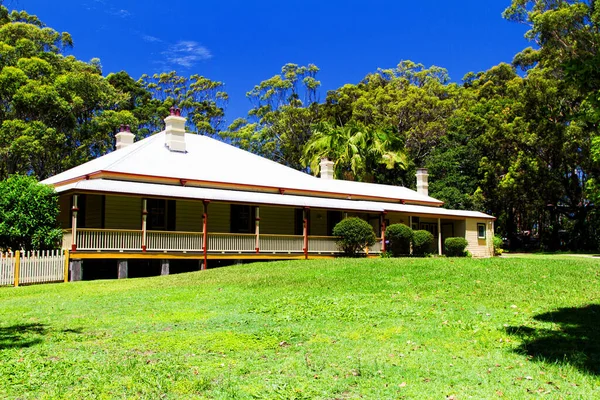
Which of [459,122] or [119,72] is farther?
[119,72]

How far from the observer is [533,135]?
3703cm

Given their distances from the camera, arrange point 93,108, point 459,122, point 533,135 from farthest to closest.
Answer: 1. point 459,122
2. point 93,108
3. point 533,135

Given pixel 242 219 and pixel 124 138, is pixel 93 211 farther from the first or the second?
pixel 124 138

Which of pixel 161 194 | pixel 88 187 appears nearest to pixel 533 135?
pixel 161 194

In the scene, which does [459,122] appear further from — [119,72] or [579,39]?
[119,72]

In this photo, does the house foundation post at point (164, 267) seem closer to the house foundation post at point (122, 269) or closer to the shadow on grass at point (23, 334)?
the house foundation post at point (122, 269)

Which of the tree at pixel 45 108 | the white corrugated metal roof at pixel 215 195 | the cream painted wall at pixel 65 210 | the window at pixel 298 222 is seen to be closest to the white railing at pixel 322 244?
the white corrugated metal roof at pixel 215 195

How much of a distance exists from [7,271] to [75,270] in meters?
2.22

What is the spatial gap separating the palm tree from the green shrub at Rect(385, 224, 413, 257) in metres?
11.8

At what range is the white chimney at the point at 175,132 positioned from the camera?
2655 centimetres

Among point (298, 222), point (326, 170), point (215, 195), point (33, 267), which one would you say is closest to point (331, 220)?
point (298, 222)

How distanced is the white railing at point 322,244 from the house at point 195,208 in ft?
0.16

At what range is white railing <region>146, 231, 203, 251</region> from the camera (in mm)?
20453

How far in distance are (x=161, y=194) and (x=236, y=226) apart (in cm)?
524
